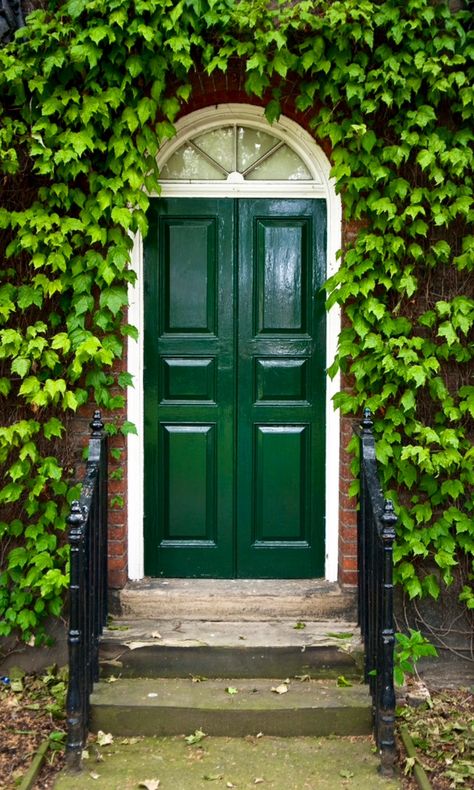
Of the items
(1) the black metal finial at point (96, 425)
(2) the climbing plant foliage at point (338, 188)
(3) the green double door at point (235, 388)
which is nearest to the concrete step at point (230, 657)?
(2) the climbing plant foliage at point (338, 188)

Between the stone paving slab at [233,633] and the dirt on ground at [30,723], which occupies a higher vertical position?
the stone paving slab at [233,633]

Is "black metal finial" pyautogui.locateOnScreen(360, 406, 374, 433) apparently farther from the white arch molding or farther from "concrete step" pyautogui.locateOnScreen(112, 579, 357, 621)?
"concrete step" pyautogui.locateOnScreen(112, 579, 357, 621)

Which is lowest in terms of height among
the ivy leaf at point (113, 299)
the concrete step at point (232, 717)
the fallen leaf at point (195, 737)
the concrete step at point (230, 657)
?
the fallen leaf at point (195, 737)

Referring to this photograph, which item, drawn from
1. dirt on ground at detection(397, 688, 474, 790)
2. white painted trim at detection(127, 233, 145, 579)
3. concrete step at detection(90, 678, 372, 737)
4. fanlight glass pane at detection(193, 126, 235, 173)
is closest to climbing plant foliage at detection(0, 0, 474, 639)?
white painted trim at detection(127, 233, 145, 579)

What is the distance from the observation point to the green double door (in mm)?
5004

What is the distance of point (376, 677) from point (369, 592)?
402mm

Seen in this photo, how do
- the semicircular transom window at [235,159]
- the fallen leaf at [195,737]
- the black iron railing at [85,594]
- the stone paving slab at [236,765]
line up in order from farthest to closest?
the semicircular transom window at [235,159], the fallen leaf at [195,737], the black iron railing at [85,594], the stone paving slab at [236,765]

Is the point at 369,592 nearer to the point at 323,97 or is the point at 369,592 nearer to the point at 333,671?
the point at 333,671

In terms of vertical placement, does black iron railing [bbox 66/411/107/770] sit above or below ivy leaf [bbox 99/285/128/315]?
below

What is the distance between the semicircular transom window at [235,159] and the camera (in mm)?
5035

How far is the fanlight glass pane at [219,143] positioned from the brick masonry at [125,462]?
22 cm

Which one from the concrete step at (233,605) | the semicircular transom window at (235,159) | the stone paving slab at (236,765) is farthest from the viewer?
the semicircular transom window at (235,159)

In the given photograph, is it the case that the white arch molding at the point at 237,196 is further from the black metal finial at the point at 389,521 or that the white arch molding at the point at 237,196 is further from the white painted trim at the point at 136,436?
the black metal finial at the point at 389,521

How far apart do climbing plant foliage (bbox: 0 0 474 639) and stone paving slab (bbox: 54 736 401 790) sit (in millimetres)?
1052
